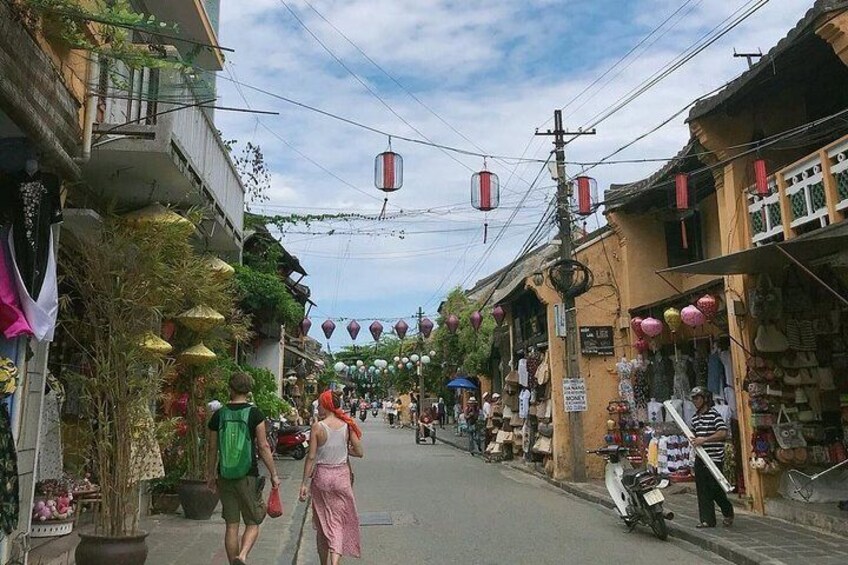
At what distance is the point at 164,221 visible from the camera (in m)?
8.49

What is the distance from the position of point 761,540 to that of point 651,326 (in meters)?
6.29

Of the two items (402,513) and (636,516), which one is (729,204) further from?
(402,513)

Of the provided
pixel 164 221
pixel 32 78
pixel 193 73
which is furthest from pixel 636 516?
pixel 32 78

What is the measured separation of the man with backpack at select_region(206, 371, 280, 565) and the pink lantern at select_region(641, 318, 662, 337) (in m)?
9.79

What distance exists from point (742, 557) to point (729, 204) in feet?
19.4

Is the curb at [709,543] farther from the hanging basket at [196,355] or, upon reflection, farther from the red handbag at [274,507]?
the hanging basket at [196,355]

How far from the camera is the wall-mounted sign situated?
1702cm

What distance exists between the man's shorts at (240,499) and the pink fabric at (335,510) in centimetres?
60

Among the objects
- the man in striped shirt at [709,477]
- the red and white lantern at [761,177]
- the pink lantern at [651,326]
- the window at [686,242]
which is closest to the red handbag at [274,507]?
the man in striped shirt at [709,477]

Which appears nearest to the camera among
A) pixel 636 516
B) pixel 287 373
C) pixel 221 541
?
pixel 221 541

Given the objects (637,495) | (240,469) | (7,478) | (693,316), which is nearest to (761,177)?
(693,316)

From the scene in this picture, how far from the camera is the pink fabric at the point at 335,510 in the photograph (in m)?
6.67

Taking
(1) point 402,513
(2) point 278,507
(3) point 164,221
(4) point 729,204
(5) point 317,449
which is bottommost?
(1) point 402,513

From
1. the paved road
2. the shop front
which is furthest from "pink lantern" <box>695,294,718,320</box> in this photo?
the paved road
